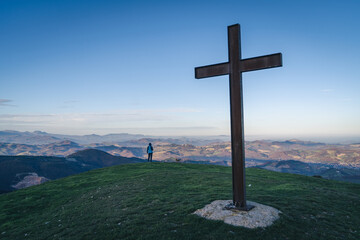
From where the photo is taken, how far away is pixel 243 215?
816cm

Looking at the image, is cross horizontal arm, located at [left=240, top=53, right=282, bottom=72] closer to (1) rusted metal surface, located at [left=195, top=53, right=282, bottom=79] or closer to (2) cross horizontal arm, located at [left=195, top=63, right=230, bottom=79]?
(1) rusted metal surface, located at [left=195, top=53, right=282, bottom=79]

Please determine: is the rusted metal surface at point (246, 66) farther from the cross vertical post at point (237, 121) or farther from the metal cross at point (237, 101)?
the cross vertical post at point (237, 121)

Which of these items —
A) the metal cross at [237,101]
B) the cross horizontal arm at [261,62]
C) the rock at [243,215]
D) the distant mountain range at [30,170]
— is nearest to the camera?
the rock at [243,215]

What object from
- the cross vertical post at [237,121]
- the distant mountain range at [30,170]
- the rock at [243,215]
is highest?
the cross vertical post at [237,121]

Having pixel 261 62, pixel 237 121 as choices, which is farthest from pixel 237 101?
pixel 261 62

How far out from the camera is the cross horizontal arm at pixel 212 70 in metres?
9.49

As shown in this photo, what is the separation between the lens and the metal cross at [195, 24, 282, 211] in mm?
8805

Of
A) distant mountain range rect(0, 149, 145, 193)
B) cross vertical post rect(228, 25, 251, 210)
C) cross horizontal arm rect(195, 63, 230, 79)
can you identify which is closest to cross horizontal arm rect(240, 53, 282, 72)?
cross vertical post rect(228, 25, 251, 210)

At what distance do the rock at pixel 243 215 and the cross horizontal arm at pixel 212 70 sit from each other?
18.3 feet

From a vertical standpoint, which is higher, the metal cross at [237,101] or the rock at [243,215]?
the metal cross at [237,101]

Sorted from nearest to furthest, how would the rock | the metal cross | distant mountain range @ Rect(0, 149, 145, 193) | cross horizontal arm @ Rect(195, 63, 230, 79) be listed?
the rock → the metal cross → cross horizontal arm @ Rect(195, 63, 230, 79) → distant mountain range @ Rect(0, 149, 145, 193)

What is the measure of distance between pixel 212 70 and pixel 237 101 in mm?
1870

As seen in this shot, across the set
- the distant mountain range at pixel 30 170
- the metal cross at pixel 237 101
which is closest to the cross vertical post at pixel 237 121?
the metal cross at pixel 237 101

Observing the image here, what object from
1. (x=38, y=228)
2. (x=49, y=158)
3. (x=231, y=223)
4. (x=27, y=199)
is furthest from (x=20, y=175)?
(x=231, y=223)
